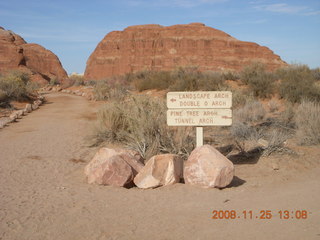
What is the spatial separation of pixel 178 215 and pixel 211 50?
67.5 meters

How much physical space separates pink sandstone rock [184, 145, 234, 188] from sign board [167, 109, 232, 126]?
95 cm

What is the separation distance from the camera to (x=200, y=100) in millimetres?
7012

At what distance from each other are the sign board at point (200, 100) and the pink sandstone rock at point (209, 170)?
3.81ft

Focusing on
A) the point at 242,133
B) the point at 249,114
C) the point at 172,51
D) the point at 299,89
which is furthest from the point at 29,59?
the point at 242,133

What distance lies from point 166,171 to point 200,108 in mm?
1498

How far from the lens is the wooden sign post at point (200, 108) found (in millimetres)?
6965

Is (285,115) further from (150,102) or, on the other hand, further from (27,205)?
(27,205)

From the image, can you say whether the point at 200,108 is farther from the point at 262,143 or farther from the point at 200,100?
the point at 262,143

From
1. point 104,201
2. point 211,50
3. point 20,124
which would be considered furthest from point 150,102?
point 211,50

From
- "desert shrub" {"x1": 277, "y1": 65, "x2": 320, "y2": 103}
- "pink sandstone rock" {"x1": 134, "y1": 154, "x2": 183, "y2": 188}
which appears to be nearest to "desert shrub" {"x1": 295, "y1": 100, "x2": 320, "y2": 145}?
"desert shrub" {"x1": 277, "y1": 65, "x2": 320, "y2": 103}

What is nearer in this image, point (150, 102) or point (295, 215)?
point (295, 215)

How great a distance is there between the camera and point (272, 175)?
23.2 feet

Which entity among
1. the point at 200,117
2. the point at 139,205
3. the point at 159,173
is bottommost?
the point at 139,205

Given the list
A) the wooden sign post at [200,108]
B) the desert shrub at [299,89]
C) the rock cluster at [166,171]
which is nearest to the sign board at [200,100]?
the wooden sign post at [200,108]
